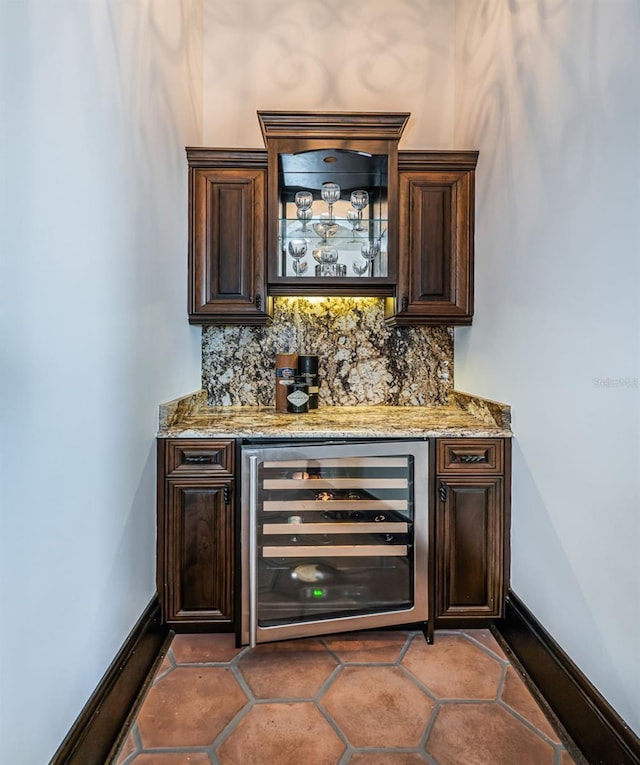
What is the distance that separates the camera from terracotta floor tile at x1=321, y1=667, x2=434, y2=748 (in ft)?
4.58

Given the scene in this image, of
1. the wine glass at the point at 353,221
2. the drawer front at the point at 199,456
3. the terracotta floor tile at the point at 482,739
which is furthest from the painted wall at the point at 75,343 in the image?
the terracotta floor tile at the point at 482,739

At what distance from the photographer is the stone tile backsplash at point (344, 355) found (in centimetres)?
259

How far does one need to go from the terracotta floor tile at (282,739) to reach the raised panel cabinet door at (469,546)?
738 mm

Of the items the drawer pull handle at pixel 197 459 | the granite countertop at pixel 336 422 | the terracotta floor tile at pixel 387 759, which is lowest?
Result: the terracotta floor tile at pixel 387 759

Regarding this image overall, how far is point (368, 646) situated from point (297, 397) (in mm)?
1237

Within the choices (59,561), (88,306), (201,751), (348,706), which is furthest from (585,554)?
(88,306)

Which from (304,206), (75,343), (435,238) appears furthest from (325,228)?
(75,343)

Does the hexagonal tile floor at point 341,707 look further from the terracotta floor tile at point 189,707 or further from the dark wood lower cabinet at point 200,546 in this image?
the dark wood lower cabinet at point 200,546

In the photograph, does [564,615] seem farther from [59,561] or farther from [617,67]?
[617,67]

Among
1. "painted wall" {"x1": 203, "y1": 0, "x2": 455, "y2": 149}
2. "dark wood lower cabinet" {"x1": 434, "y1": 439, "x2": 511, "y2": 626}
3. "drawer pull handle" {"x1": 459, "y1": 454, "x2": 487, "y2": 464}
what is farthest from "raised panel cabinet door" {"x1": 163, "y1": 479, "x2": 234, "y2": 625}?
"painted wall" {"x1": 203, "y1": 0, "x2": 455, "y2": 149}

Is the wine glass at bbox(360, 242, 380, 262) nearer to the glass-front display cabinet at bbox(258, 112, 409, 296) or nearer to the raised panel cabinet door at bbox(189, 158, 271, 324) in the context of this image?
the glass-front display cabinet at bbox(258, 112, 409, 296)

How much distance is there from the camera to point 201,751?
1.34 m

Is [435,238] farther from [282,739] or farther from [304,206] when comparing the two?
[282,739]

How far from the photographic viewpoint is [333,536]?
186 cm
